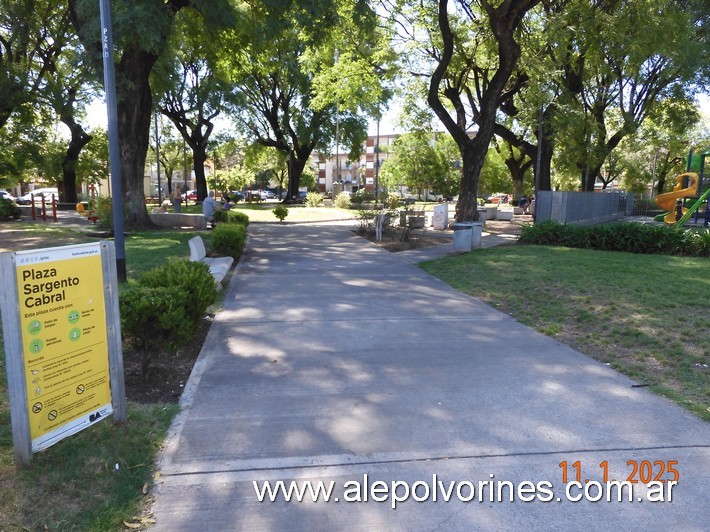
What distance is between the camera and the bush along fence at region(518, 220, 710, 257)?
43.3 ft

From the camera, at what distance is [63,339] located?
11.1 ft

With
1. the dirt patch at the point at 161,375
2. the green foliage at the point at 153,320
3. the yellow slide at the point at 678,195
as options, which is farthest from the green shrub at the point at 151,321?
the yellow slide at the point at 678,195

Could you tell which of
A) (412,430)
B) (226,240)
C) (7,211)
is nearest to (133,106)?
(226,240)

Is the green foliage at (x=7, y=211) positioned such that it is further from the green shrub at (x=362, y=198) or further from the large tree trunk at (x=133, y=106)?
the green shrub at (x=362, y=198)

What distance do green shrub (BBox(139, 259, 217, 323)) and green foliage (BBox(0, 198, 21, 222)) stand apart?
20256mm

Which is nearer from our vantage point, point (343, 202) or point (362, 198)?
point (343, 202)

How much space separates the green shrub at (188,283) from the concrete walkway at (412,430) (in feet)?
1.55

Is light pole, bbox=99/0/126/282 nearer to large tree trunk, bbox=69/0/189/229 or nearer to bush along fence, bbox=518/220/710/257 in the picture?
large tree trunk, bbox=69/0/189/229

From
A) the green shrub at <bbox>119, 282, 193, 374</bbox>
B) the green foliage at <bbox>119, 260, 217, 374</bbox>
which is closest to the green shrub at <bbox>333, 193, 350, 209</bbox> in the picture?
the green foliage at <bbox>119, 260, 217, 374</bbox>

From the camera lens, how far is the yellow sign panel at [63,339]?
3.16 meters

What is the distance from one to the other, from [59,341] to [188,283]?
8.68ft

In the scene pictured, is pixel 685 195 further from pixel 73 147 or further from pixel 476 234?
pixel 73 147

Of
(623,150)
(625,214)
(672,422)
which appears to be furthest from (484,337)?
(623,150)

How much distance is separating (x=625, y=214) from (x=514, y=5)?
19041 millimetres
